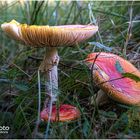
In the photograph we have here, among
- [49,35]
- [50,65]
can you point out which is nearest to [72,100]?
[50,65]

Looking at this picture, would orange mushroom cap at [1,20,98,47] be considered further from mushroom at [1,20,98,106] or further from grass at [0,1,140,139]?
grass at [0,1,140,139]

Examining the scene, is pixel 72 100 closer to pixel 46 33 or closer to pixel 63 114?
pixel 63 114

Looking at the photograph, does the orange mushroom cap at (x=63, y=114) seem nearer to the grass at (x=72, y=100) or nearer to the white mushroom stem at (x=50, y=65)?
the grass at (x=72, y=100)

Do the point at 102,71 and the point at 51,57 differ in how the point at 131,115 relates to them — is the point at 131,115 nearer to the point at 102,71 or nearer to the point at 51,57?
the point at 102,71

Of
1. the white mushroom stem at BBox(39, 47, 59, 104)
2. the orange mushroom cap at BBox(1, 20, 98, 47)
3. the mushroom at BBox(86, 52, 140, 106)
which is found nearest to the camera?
the orange mushroom cap at BBox(1, 20, 98, 47)

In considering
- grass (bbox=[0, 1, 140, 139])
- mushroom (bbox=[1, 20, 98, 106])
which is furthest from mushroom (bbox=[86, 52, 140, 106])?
mushroom (bbox=[1, 20, 98, 106])

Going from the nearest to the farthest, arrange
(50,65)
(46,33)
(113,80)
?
(46,33), (113,80), (50,65)

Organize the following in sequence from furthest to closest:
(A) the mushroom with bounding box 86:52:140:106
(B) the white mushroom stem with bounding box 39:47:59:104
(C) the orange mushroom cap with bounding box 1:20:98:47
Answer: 1. (B) the white mushroom stem with bounding box 39:47:59:104
2. (A) the mushroom with bounding box 86:52:140:106
3. (C) the orange mushroom cap with bounding box 1:20:98:47
